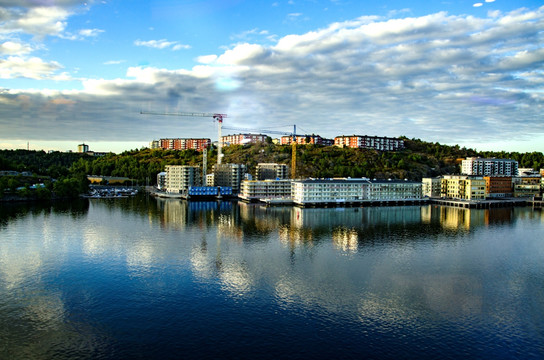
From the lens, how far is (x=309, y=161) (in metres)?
56.4

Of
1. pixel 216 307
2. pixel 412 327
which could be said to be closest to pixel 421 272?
pixel 412 327

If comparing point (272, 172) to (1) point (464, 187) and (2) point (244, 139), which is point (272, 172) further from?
(2) point (244, 139)

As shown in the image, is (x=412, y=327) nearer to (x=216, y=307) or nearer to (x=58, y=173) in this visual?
(x=216, y=307)

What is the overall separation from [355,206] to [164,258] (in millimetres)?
22935

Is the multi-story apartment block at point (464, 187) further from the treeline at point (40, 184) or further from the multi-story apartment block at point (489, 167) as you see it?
the treeline at point (40, 184)

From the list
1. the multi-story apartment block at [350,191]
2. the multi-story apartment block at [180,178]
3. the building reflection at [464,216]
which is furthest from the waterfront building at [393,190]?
the multi-story apartment block at [180,178]

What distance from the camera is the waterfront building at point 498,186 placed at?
136ft

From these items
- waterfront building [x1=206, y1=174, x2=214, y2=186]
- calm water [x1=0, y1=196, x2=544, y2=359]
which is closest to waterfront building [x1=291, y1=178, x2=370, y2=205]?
waterfront building [x1=206, y1=174, x2=214, y2=186]

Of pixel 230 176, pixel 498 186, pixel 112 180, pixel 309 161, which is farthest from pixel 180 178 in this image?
pixel 498 186

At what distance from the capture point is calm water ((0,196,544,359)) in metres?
8.52

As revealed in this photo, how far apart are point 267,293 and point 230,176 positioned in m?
33.3

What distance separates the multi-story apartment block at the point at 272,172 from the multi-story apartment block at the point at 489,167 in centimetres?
2794

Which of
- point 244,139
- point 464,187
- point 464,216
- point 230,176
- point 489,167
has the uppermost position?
point 244,139

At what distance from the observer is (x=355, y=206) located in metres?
35.0
